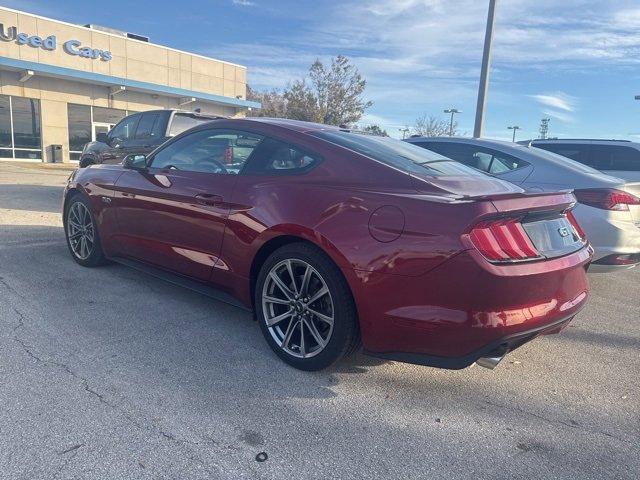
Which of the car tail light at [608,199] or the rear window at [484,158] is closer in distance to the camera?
the car tail light at [608,199]

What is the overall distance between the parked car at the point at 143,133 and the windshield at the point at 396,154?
5.80 meters

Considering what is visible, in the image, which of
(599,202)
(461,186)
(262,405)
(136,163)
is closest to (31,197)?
(136,163)

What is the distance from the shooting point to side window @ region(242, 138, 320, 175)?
334cm

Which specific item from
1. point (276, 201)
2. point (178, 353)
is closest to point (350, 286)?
point (276, 201)

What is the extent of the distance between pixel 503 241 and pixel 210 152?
2393 millimetres

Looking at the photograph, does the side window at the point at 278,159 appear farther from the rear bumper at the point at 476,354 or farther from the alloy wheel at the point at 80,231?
the alloy wheel at the point at 80,231

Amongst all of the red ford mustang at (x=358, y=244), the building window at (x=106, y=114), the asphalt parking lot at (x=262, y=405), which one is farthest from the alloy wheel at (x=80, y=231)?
the building window at (x=106, y=114)

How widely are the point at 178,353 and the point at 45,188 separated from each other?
1083cm

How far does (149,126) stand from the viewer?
32.1ft

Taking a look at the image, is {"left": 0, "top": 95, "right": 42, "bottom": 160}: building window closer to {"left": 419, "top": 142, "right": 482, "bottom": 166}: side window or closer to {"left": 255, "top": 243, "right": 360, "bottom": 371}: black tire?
{"left": 419, "top": 142, "right": 482, "bottom": 166}: side window

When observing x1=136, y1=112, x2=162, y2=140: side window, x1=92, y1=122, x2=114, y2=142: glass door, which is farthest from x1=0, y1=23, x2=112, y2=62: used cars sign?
x1=136, y1=112, x2=162, y2=140: side window

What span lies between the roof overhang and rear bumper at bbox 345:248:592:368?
24.3 meters

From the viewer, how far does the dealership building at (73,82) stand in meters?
23.0

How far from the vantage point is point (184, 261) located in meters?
3.88
